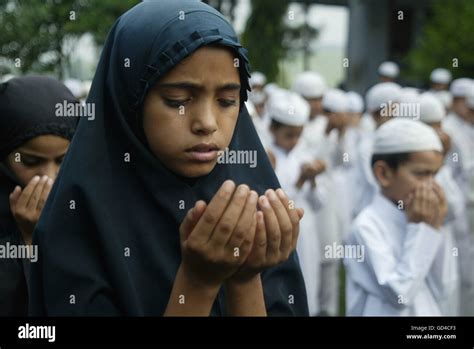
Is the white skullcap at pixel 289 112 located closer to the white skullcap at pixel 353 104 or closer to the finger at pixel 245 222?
the white skullcap at pixel 353 104

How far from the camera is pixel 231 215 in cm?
138

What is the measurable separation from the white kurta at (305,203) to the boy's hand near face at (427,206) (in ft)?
10.1

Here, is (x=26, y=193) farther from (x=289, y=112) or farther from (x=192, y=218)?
(x=289, y=112)

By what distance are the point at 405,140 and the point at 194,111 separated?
6.92 feet

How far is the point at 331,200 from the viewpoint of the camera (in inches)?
290

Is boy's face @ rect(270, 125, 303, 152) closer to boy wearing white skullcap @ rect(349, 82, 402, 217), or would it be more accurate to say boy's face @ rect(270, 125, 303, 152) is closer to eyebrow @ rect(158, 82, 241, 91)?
boy wearing white skullcap @ rect(349, 82, 402, 217)

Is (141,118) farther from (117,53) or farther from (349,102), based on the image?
(349,102)

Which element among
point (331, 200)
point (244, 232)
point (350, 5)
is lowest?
point (244, 232)

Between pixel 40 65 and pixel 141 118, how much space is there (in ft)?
16.1

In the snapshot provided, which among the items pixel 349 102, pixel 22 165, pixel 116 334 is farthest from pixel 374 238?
pixel 349 102

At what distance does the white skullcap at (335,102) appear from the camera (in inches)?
316

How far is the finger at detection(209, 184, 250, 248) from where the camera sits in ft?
4.51

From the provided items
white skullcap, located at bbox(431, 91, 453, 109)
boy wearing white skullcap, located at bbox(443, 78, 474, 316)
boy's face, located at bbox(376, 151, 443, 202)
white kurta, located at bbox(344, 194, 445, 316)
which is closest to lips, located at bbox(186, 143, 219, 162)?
white kurta, located at bbox(344, 194, 445, 316)

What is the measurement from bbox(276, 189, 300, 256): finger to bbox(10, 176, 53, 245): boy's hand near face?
0.78 metres
